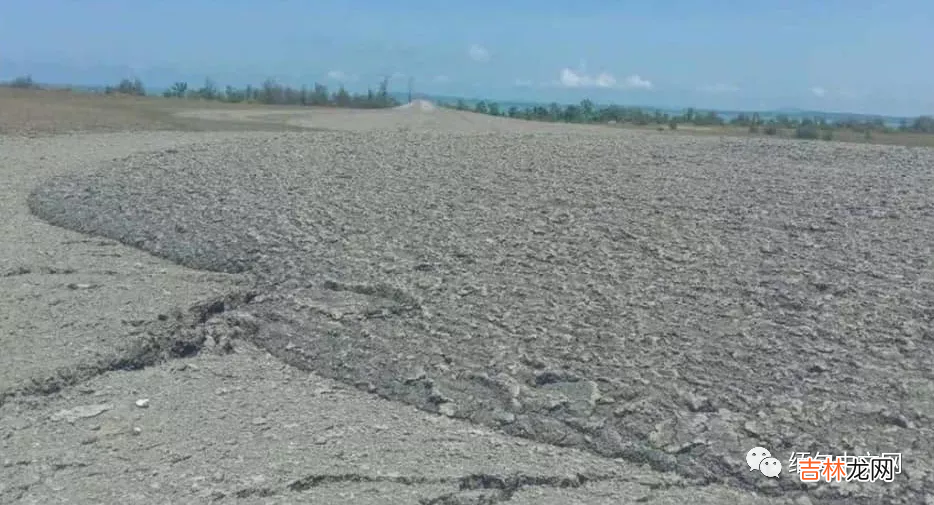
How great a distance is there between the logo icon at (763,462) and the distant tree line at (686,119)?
19364mm

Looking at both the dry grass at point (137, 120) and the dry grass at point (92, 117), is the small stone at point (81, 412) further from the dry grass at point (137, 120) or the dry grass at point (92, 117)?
the dry grass at point (92, 117)

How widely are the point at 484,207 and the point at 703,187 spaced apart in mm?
2148

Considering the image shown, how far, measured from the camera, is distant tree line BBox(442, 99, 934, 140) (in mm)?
26500

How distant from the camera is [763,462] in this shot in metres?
5.03

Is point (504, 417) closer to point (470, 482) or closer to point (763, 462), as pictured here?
point (470, 482)

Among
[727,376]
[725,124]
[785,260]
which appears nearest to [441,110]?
[725,124]

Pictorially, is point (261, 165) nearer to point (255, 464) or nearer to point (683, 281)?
point (683, 281)

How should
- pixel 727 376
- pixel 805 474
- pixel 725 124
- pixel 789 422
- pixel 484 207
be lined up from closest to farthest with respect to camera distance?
pixel 805 474, pixel 789 422, pixel 727 376, pixel 484 207, pixel 725 124

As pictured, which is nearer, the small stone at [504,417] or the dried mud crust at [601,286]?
the dried mud crust at [601,286]

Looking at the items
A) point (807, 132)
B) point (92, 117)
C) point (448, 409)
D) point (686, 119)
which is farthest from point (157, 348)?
point (686, 119)

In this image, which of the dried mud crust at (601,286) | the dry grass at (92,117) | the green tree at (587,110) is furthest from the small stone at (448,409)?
the green tree at (587,110)

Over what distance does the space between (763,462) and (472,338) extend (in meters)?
2.11

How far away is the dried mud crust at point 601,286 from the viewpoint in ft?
17.9

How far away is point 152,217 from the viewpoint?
33.9 feet
